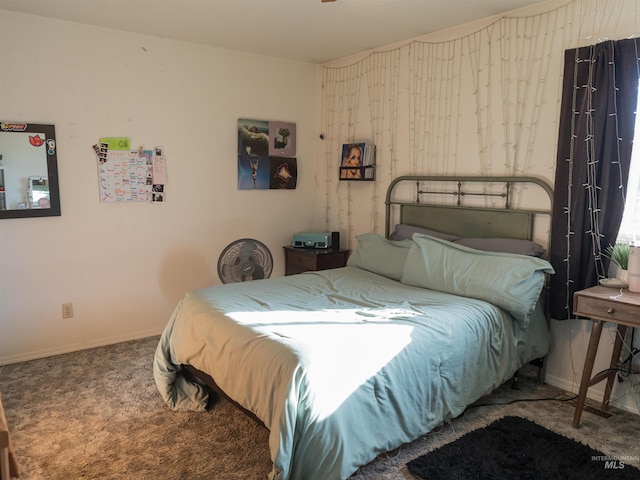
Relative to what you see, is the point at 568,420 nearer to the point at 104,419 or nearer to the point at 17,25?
the point at 104,419

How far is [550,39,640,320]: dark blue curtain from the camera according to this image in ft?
8.29

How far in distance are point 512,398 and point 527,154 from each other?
152cm

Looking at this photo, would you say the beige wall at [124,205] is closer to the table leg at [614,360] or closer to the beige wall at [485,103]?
the beige wall at [485,103]

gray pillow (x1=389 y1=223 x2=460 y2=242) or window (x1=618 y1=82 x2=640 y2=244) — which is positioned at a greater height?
window (x1=618 y1=82 x2=640 y2=244)

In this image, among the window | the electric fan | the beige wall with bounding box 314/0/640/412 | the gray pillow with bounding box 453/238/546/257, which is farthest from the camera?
the electric fan

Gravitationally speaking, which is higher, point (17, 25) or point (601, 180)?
point (17, 25)

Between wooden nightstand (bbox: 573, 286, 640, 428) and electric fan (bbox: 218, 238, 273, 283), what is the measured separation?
78.0 inches

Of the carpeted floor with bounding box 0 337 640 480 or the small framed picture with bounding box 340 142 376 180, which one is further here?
the small framed picture with bounding box 340 142 376 180

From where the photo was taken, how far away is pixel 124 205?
3.64 metres

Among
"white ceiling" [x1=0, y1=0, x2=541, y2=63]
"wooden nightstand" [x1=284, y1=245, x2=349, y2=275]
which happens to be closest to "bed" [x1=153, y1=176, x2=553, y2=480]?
"wooden nightstand" [x1=284, y1=245, x2=349, y2=275]

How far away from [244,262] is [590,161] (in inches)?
87.7

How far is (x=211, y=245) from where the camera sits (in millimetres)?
4105

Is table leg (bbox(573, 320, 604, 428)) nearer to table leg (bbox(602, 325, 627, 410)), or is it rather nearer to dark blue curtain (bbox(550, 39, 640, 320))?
table leg (bbox(602, 325, 627, 410))

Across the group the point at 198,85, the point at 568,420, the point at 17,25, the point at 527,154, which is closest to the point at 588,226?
the point at 527,154
